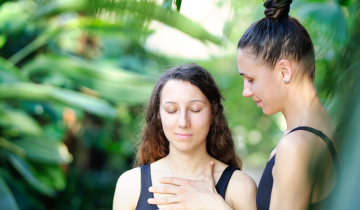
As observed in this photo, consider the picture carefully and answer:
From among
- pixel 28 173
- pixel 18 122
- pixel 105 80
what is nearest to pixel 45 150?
pixel 28 173

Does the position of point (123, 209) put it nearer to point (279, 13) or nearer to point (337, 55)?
point (279, 13)

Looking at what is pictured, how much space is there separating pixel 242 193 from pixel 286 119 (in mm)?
402

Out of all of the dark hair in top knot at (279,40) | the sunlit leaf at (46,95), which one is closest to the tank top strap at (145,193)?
the dark hair in top knot at (279,40)

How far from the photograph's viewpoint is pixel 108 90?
3.68 meters

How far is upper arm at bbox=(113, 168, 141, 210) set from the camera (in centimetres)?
149

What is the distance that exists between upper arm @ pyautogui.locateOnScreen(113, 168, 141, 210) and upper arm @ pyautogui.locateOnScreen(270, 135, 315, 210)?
0.70m

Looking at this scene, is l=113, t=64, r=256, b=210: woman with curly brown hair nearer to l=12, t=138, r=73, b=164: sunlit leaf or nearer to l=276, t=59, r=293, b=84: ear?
l=276, t=59, r=293, b=84: ear

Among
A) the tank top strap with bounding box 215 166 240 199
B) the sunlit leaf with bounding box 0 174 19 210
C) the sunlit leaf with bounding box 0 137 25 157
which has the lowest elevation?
the sunlit leaf with bounding box 0 174 19 210

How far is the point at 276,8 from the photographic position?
117cm

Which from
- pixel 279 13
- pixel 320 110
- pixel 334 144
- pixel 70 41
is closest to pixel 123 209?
pixel 320 110

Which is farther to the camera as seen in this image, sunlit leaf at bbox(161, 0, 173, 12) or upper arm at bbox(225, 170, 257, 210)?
upper arm at bbox(225, 170, 257, 210)

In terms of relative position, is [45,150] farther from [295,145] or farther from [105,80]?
[295,145]

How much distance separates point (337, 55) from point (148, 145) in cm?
133

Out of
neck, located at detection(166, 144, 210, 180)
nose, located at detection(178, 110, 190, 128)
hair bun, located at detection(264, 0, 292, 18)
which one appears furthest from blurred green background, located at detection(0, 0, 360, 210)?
neck, located at detection(166, 144, 210, 180)
